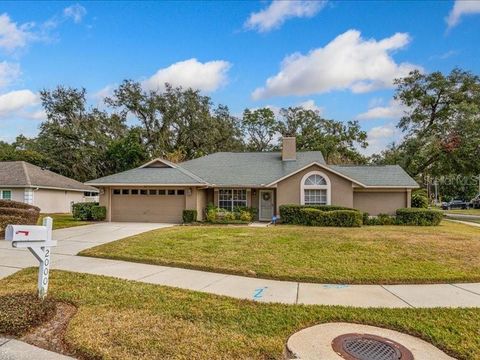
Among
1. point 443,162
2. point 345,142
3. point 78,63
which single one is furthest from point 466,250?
point 345,142

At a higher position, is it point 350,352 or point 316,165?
point 316,165

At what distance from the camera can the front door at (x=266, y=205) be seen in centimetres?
2231

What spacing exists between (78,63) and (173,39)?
5.07 m

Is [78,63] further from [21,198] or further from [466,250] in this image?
[466,250]

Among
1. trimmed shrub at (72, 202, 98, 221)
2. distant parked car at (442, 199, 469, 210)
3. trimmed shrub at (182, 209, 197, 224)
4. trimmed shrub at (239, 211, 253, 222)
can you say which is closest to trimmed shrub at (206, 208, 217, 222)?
trimmed shrub at (182, 209, 197, 224)

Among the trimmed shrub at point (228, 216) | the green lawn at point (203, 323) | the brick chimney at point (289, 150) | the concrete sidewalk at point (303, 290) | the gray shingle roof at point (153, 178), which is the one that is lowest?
the concrete sidewalk at point (303, 290)

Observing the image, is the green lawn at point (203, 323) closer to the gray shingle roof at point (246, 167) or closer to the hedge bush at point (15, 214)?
the hedge bush at point (15, 214)

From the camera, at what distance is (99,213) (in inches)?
838

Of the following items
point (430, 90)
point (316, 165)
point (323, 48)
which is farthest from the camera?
A: point (430, 90)

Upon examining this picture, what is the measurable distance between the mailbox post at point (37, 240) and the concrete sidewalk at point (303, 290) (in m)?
2.18

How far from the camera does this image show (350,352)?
407 cm

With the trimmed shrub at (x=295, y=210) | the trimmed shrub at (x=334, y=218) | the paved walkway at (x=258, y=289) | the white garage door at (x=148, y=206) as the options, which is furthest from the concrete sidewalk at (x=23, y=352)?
the white garage door at (x=148, y=206)

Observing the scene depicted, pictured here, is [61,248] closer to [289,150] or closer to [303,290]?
[303,290]

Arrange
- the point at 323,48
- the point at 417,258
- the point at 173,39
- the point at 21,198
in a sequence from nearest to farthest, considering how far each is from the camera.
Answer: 1. the point at 417,258
2. the point at 173,39
3. the point at 323,48
4. the point at 21,198
